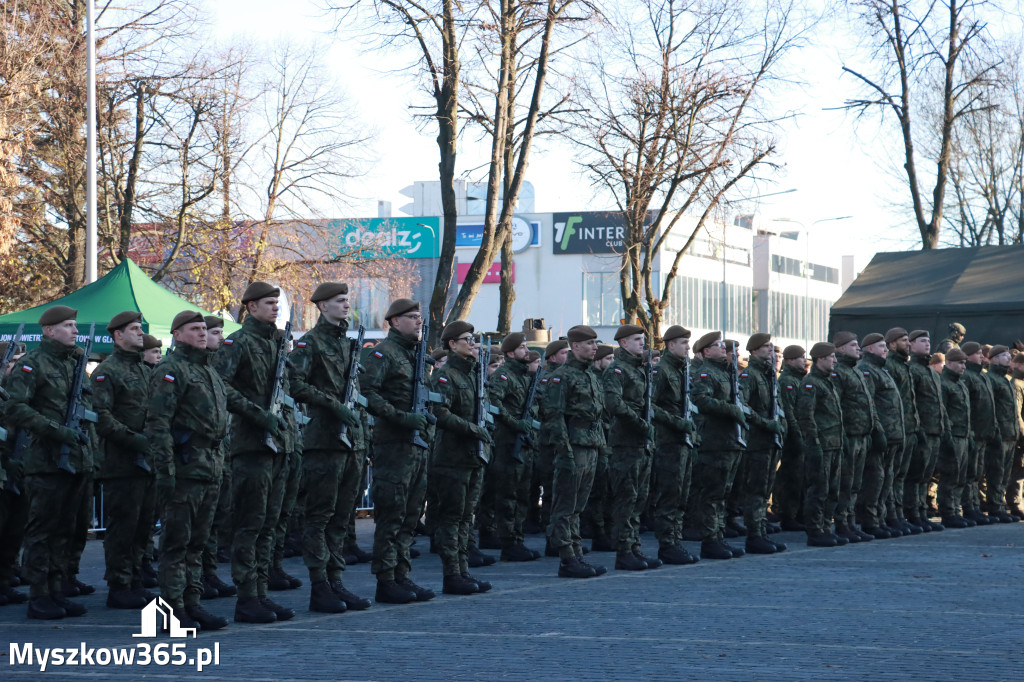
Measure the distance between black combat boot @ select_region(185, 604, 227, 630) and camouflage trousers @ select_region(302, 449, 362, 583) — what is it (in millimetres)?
859

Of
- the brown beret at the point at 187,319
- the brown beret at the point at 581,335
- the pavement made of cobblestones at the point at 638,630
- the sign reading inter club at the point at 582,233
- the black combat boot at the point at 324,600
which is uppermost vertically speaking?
the sign reading inter club at the point at 582,233

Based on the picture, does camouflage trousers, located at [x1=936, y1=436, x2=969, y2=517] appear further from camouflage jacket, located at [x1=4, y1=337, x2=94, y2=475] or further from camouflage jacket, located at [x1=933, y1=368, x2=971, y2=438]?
camouflage jacket, located at [x1=4, y1=337, x2=94, y2=475]

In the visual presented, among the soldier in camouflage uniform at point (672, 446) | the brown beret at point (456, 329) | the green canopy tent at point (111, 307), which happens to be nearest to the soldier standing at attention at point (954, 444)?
the soldier in camouflage uniform at point (672, 446)

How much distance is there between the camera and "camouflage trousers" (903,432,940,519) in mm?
16609

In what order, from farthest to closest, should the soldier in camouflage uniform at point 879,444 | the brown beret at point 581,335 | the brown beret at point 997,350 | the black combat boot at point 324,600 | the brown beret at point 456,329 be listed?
the brown beret at point 997,350, the soldier in camouflage uniform at point 879,444, the brown beret at point 581,335, the brown beret at point 456,329, the black combat boot at point 324,600

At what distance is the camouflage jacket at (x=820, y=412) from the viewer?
14.6 metres

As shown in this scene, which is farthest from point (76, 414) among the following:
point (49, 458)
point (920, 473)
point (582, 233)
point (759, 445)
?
point (582, 233)

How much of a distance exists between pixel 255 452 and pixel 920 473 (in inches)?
392

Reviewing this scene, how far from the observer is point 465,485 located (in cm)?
1059

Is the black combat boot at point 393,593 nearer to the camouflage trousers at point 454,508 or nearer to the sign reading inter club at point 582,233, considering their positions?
the camouflage trousers at point 454,508

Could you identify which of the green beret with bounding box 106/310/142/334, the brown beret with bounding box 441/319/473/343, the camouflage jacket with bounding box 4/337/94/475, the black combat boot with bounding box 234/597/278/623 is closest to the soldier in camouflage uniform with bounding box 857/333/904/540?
the brown beret with bounding box 441/319/473/343

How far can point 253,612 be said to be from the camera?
9039mm

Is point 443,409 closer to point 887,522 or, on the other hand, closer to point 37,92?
point 887,522

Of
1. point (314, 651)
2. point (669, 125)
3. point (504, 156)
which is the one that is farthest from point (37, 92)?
point (314, 651)
